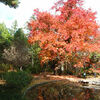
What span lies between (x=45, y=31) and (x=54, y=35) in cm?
199

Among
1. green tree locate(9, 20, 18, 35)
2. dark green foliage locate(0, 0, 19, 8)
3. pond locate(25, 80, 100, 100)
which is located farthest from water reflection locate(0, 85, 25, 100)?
green tree locate(9, 20, 18, 35)

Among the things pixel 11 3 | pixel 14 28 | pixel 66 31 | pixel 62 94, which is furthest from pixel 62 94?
pixel 14 28

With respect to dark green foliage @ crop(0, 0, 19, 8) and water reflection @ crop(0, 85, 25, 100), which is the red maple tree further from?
water reflection @ crop(0, 85, 25, 100)

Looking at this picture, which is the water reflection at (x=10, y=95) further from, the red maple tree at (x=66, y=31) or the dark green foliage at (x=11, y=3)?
the red maple tree at (x=66, y=31)

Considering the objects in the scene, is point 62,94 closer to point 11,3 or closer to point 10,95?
point 10,95

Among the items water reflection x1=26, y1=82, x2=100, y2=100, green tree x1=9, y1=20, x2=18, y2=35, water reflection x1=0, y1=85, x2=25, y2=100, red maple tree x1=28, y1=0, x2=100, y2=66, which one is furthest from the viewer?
green tree x1=9, y1=20, x2=18, y2=35

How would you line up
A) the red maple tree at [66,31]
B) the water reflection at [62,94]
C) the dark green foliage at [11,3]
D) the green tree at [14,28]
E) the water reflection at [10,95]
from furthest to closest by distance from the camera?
the green tree at [14,28], the red maple tree at [66,31], the dark green foliage at [11,3], the water reflection at [62,94], the water reflection at [10,95]

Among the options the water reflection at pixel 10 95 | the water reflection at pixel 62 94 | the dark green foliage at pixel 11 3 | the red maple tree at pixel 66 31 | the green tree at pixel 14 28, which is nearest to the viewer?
the water reflection at pixel 10 95

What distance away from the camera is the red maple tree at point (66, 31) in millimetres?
13789

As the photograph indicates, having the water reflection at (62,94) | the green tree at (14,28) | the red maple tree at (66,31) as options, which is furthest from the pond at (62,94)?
the green tree at (14,28)

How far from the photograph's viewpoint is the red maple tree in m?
13.8

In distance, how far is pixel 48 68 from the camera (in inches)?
826

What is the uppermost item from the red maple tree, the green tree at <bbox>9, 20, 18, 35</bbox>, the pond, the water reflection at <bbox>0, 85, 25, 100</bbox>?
the green tree at <bbox>9, 20, 18, 35</bbox>

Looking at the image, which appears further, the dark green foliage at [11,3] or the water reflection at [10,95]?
the dark green foliage at [11,3]
